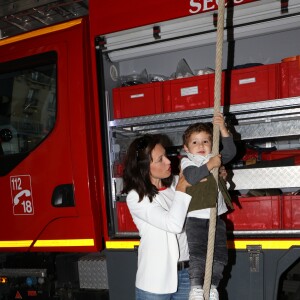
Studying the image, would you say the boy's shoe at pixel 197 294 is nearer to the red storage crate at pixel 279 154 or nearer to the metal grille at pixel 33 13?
the red storage crate at pixel 279 154

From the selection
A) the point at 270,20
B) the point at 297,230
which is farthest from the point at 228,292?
the point at 270,20

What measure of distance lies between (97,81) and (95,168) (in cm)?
64

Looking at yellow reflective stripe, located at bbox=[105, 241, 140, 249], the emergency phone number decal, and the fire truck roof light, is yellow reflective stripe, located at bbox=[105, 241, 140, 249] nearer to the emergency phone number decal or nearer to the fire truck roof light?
the emergency phone number decal

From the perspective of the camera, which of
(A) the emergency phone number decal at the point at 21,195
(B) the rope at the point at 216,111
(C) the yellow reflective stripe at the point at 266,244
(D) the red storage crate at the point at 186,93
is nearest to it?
(B) the rope at the point at 216,111

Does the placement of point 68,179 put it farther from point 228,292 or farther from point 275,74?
point 275,74

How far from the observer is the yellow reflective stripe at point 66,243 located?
Answer: 2.51 metres

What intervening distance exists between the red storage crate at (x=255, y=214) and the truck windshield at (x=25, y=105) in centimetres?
149

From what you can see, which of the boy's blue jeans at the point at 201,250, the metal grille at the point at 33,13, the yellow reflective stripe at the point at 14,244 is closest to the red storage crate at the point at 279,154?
the boy's blue jeans at the point at 201,250

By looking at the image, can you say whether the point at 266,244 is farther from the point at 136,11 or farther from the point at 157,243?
the point at 136,11

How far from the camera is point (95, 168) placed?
253 cm

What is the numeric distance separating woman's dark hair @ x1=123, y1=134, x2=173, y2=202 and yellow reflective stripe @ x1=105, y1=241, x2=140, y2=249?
1.85 ft

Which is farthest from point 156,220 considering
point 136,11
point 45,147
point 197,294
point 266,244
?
point 136,11

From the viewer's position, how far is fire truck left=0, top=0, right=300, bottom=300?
7.17 feet

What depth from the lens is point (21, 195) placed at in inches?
104
